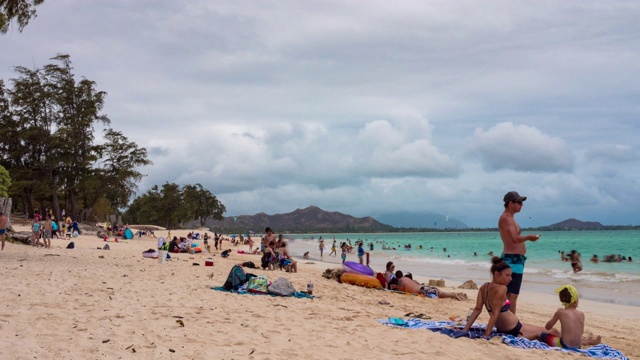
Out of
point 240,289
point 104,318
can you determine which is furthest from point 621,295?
point 104,318

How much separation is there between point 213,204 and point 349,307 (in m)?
91.5

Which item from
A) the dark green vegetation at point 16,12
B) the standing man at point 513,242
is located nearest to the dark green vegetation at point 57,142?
the dark green vegetation at point 16,12

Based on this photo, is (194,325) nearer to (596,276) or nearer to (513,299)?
(513,299)

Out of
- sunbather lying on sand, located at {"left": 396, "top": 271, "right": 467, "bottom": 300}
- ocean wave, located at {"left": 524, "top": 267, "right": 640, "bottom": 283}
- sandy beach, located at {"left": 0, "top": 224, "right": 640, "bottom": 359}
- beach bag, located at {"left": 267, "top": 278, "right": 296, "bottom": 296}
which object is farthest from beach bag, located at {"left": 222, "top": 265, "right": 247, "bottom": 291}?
ocean wave, located at {"left": 524, "top": 267, "right": 640, "bottom": 283}

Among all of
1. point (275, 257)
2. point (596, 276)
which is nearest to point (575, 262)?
point (275, 257)

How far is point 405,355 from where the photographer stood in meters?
5.75

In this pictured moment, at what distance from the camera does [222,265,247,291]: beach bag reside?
10195mm

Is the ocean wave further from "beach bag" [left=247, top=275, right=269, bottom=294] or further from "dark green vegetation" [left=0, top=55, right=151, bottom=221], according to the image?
"dark green vegetation" [left=0, top=55, right=151, bottom=221]

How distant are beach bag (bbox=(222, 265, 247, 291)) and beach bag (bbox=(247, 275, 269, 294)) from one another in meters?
0.27

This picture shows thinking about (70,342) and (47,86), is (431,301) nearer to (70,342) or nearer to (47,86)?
(70,342)

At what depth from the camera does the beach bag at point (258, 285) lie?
9.98 m

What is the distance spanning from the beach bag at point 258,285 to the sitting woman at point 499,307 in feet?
14.5

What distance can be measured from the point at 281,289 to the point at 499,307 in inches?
182

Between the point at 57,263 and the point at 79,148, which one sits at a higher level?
the point at 79,148
